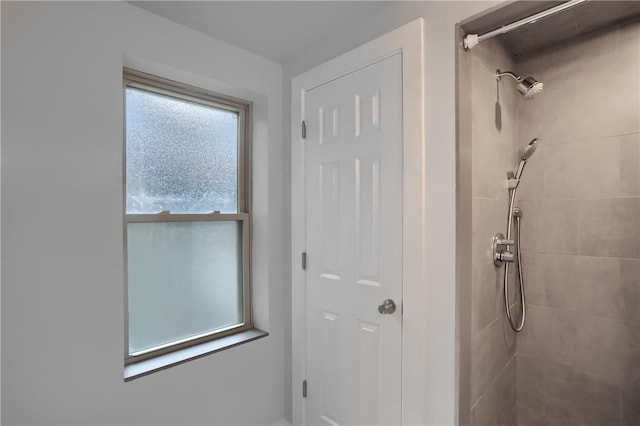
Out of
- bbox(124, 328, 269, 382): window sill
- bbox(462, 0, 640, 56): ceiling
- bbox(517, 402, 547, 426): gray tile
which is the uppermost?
bbox(462, 0, 640, 56): ceiling

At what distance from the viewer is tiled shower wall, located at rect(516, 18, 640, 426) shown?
5.26 ft

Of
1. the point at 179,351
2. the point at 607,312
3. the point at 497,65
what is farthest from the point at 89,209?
the point at 607,312

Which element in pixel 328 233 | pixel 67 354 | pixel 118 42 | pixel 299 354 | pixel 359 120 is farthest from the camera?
pixel 299 354

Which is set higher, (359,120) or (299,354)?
(359,120)

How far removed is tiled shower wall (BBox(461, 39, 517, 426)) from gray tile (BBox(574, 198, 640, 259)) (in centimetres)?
40

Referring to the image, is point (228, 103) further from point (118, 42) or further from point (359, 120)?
point (359, 120)

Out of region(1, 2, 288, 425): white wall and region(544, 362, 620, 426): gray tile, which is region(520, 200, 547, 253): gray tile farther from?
region(1, 2, 288, 425): white wall

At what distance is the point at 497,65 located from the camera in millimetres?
1665

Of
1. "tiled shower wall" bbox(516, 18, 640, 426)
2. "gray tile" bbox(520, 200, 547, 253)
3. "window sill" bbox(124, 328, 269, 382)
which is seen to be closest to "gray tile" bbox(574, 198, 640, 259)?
"tiled shower wall" bbox(516, 18, 640, 426)

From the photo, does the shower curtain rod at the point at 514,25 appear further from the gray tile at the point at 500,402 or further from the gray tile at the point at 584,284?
the gray tile at the point at 500,402

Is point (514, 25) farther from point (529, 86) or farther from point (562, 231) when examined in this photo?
point (562, 231)

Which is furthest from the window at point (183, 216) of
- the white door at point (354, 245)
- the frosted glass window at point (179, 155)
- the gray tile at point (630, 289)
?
the gray tile at point (630, 289)

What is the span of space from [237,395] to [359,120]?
167 centimetres

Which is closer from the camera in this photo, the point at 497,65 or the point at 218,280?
the point at 497,65
